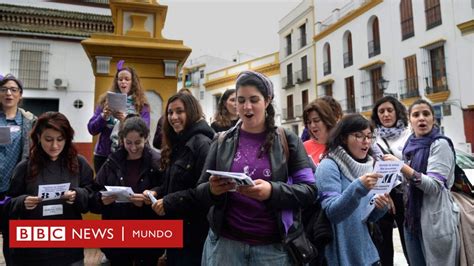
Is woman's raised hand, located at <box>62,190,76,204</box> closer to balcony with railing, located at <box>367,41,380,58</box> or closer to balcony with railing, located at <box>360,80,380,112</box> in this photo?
balcony with railing, located at <box>360,80,380,112</box>

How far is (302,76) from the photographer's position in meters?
24.4

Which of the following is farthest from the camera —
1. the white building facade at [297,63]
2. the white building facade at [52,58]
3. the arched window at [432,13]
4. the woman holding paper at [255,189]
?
the white building facade at [297,63]

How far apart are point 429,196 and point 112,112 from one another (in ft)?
8.63

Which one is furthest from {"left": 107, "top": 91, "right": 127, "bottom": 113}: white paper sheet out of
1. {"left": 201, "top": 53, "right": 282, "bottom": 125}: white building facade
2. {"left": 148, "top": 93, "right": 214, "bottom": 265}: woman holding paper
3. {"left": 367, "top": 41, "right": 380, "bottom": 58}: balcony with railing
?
{"left": 201, "top": 53, "right": 282, "bottom": 125}: white building facade

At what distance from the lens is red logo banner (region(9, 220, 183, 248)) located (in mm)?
2199

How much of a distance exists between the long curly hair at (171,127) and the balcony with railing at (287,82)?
23.3 m

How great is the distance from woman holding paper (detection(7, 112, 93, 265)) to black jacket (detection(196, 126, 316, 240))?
1027 mm

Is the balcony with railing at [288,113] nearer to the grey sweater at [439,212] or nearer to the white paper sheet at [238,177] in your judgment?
the grey sweater at [439,212]

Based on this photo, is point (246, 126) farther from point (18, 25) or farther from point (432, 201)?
point (18, 25)

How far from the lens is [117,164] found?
250cm

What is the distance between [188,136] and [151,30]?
2.51 meters

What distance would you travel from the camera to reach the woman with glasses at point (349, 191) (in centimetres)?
194

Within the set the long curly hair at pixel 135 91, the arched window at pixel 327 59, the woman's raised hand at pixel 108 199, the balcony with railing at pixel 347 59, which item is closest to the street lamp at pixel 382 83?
the balcony with railing at pixel 347 59

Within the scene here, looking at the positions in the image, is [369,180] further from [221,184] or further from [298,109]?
[298,109]
